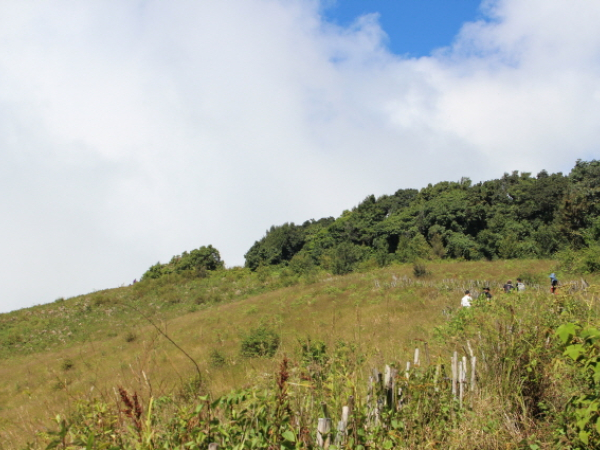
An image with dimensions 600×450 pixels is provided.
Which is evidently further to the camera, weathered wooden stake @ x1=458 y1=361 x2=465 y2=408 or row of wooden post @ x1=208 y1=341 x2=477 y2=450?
weathered wooden stake @ x1=458 y1=361 x2=465 y2=408

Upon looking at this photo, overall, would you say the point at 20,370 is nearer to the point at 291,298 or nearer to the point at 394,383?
the point at 291,298

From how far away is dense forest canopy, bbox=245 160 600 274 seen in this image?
3694cm

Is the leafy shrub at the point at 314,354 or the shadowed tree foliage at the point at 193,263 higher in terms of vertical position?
the shadowed tree foliage at the point at 193,263

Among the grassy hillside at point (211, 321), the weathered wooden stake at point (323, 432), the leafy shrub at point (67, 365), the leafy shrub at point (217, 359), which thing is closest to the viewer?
the weathered wooden stake at point (323, 432)

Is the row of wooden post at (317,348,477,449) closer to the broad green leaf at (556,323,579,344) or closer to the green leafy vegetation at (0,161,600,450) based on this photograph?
the green leafy vegetation at (0,161,600,450)

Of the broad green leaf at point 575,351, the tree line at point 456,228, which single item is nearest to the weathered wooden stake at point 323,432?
the broad green leaf at point 575,351

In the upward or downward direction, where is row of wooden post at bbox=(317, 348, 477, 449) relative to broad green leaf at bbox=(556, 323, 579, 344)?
downward

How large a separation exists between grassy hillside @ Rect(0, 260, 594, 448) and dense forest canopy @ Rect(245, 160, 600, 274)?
969 centimetres

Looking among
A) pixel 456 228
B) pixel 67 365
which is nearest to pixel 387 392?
pixel 67 365

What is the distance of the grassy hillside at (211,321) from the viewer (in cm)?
847

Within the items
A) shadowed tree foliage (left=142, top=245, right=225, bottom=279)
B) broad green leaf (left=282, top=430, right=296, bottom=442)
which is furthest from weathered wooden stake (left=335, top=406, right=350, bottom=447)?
shadowed tree foliage (left=142, top=245, right=225, bottom=279)

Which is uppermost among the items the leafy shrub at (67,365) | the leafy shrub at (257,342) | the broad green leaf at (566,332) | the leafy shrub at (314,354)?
the broad green leaf at (566,332)

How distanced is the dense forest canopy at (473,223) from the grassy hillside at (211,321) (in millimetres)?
9690

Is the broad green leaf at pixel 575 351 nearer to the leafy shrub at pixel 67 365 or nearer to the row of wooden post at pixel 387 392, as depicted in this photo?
the row of wooden post at pixel 387 392
